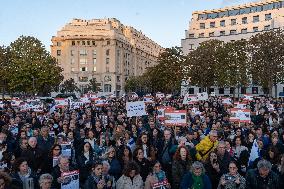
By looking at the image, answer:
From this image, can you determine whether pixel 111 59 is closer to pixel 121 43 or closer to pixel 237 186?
pixel 121 43

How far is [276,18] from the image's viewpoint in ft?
255

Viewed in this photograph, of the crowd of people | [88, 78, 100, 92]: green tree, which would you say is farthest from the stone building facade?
the crowd of people

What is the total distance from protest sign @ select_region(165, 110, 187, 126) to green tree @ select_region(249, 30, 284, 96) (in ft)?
140

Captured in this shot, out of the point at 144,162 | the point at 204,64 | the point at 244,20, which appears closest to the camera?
the point at 144,162

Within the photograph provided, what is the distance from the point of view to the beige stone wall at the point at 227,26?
80250mm

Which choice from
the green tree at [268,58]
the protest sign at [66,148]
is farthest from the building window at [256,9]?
the protest sign at [66,148]

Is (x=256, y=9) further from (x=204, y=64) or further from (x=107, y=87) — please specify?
(x=107, y=87)

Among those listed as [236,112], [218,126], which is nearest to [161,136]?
[218,126]

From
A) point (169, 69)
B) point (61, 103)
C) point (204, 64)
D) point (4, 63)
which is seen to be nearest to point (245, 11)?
point (204, 64)

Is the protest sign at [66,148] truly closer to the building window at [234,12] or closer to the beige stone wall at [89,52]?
the building window at [234,12]

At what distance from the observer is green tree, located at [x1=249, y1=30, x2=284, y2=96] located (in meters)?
53.7

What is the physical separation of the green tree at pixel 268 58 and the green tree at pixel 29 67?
90.6ft

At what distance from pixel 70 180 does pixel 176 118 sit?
753cm

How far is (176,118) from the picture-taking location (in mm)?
14531
